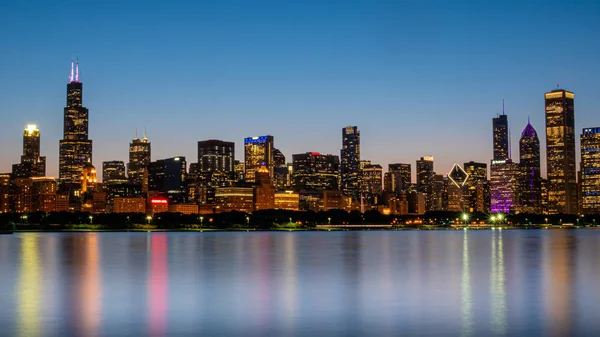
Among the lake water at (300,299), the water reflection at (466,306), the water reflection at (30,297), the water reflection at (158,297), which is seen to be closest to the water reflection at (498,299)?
the lake water at (300,299)

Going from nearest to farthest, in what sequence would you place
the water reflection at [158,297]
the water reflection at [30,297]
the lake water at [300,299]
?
the water reflection at [30,297]
the lake water at [300,299]
the water reflection at [158,297]

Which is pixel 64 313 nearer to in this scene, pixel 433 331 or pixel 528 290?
Result: pixel 433 331

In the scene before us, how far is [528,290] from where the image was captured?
43.5m

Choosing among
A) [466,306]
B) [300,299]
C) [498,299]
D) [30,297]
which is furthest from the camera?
[30,297]

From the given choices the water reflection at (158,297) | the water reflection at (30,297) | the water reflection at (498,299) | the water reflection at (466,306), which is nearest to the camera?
the water reflection at (466,306)

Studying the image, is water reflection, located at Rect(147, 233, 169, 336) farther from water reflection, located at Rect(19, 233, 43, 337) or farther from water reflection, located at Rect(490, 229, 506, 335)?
water reflection, located at Rect(490, 229, 506, 335)

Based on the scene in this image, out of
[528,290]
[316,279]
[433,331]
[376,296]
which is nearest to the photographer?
[433,331]

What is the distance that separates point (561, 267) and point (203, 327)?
140ft

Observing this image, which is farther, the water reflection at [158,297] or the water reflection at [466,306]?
the water reflection at [158,297]

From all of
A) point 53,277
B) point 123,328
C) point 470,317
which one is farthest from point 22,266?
point 470,317

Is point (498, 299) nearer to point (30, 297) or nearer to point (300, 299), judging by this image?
point (300, 299)

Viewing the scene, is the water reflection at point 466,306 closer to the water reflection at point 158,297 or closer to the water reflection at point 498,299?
the water reflection at point 498,299

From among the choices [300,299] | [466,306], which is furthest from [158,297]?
[466,306]

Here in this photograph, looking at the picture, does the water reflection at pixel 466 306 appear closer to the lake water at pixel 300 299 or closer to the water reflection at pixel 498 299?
the lake water at pixel 300 299
